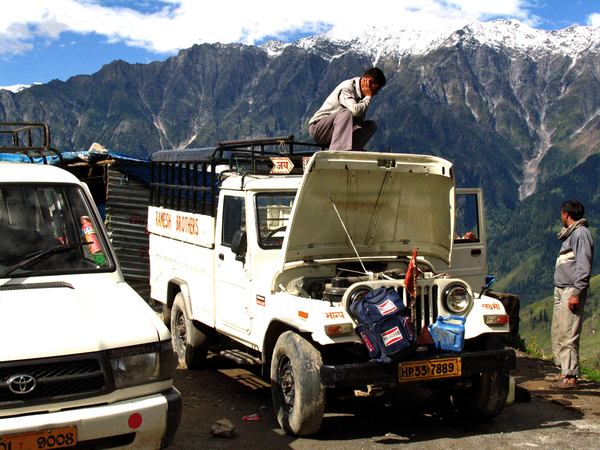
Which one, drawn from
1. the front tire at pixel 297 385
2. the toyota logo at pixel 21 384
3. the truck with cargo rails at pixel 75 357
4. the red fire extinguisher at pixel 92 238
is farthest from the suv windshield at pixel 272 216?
the toyota logo at pixel 21 384

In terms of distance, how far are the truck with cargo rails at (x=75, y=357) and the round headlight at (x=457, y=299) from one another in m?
2.59

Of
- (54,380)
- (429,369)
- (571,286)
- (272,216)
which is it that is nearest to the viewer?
(54,380)

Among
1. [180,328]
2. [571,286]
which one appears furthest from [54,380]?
[571,286]

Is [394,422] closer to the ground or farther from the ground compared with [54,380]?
closer to the ground

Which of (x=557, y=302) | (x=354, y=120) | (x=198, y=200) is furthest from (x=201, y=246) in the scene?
(x=557, y=302)

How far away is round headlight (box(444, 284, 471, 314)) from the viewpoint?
5492 millimetres

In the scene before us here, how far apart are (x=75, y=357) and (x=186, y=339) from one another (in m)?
4.39

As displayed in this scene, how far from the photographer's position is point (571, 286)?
7.08 metres

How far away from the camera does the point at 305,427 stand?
511 centimetres

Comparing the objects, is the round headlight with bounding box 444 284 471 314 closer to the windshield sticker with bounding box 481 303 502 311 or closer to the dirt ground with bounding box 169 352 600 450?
the windshield sticker with bounding box 481 303 502 311

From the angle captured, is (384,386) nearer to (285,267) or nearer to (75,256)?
(285,267)

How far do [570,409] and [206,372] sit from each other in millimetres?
4165

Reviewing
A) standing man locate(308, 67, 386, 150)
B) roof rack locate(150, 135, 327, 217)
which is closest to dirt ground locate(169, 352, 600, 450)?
roof rack locate(150, 135, 327, 217)

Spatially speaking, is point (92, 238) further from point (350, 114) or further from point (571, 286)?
point (571, 286)
